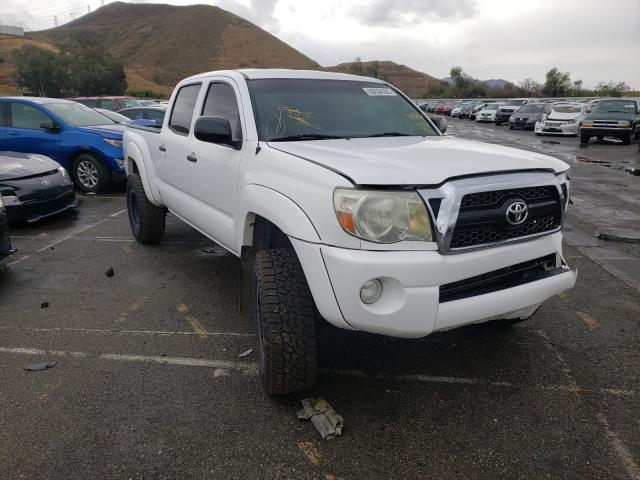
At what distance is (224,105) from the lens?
386cm

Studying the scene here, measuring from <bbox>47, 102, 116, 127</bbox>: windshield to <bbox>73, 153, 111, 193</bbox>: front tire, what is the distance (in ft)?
2.21

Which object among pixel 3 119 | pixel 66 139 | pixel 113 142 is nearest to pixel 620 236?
pixel 113 142

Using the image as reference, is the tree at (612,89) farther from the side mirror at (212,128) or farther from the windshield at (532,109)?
the side mirror at (212,128)

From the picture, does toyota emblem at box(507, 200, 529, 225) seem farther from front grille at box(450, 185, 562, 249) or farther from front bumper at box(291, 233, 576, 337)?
front bumper at box(291, 233, 576, 337)

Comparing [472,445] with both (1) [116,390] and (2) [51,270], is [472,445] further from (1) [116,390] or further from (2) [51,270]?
(2) [51,270]

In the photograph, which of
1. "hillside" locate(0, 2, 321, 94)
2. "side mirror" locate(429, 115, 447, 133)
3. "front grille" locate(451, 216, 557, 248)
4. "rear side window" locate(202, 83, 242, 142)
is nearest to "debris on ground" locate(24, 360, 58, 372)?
"rear side window" locate(202, 83, 242, 142)

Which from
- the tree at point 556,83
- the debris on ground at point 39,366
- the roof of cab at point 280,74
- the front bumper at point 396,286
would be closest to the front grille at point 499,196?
the front bumper at point 396,286

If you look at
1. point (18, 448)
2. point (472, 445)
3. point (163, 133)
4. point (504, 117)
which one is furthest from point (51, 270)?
point (504, 117)

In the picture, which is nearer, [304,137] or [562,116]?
[304,137]

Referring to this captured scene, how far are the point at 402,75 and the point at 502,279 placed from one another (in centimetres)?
12726

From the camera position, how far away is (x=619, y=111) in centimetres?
1877

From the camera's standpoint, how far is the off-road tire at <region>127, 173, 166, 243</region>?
17.9 feet

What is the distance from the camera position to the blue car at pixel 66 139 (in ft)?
28.7

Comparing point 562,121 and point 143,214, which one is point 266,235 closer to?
point 143,214
